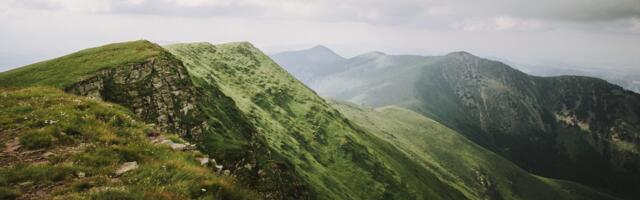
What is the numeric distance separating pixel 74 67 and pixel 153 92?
1142 cm

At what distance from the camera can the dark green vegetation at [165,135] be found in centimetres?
1427

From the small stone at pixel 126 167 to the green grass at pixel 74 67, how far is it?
102ft

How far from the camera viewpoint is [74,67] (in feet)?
159

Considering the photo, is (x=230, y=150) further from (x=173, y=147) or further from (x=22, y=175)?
(x=22, y=175)

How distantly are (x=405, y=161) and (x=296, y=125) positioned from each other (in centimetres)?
7545

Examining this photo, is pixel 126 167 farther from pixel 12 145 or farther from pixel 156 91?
pixel 156 91

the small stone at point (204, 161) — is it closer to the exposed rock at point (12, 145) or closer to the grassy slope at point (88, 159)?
the grassy slope at point (88, 159)

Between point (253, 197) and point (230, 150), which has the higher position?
point (253, 197)

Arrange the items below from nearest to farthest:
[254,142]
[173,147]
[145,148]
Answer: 1. [145,148]
2. [173,147]
3. [254,142]

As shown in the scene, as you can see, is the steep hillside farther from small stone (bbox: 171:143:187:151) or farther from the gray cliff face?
small stone (bbox: 171:143:187:151)

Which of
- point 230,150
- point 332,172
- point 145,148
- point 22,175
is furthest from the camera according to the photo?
point 332,172

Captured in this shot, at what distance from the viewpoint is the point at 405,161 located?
183 m

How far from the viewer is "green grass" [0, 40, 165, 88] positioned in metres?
43.7

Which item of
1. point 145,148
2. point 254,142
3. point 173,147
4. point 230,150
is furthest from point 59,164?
point 254,142
